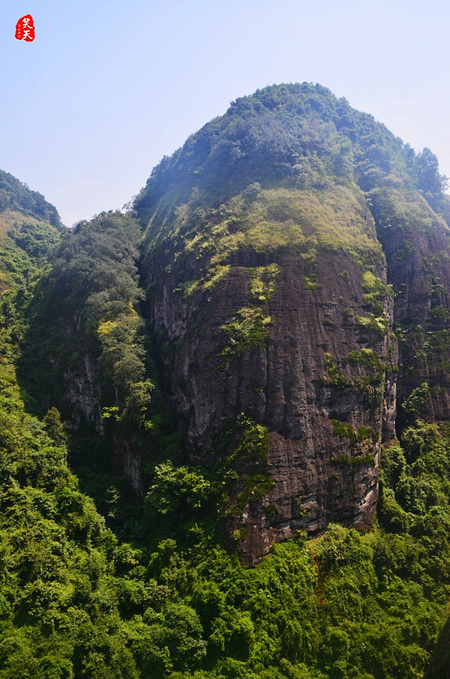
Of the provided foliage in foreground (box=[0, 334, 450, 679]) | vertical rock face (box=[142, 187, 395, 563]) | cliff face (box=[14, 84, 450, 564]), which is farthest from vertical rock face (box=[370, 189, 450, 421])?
foliage in foreground (box=[0, 334, 450, 679])

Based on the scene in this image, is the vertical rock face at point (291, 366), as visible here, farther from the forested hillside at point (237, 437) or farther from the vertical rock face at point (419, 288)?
the vertical rock face at point (419, 288)

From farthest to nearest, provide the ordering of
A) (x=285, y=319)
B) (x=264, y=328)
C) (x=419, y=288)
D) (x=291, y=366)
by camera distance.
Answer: (x=419, y=288) → (x=285, y=319) → (x=264, y=328) → (x=291, y=366)

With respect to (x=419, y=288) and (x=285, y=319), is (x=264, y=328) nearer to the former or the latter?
(x=285, y=319)

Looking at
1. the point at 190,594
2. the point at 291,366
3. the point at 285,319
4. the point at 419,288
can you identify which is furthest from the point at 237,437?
the point at 419,288

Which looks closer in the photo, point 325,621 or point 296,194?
point 325,621

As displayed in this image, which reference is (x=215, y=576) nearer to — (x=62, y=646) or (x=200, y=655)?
(x=200, y=655)

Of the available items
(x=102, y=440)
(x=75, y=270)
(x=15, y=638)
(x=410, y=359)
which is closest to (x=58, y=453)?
(x=102, y=440)

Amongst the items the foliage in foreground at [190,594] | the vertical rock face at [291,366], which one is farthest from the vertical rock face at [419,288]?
the foliage in foreground at [190,594]
